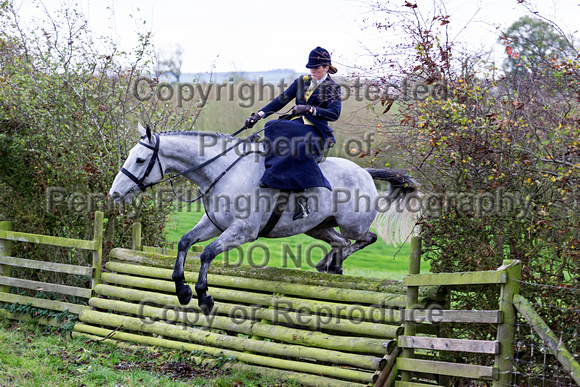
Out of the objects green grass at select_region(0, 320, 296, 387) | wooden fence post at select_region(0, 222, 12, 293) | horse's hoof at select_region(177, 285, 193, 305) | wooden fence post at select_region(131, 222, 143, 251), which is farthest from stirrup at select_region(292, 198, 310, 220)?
wooden fence post at select_region(0, 222, 12, 293)

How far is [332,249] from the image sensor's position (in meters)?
6.73

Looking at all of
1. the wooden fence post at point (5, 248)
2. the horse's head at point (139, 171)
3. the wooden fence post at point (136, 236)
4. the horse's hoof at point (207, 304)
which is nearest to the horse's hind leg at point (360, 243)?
the horse's hoof at point (207, 304)

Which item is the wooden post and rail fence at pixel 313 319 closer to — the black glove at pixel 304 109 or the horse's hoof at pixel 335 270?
the horse's hoof at pixel 335 270

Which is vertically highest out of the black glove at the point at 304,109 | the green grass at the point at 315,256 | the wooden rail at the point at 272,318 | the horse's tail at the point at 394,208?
the black glove at the point at 304,109

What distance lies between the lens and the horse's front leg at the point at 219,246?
563 centimetres

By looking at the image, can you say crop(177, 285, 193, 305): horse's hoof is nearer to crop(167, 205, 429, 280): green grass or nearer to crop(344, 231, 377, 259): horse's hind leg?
crop(344, 231, 377, 259): horse's hind leg

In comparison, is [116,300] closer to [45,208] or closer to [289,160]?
[45,208]

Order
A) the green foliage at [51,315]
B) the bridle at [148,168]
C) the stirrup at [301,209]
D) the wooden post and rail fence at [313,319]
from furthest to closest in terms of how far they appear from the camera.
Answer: the green foliage at [51,315] → the stirrup at [301,209] → the bridle at [148,168] → the wooden post and rail fence at [313,319]

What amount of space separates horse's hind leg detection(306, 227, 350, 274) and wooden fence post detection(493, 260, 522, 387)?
2390 mm

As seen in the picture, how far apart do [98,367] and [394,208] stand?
3.62 metres

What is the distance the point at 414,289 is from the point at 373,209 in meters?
1.70

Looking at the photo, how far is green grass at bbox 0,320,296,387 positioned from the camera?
5352 mm

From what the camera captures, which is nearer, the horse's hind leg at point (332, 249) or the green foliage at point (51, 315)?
the horse's hind leg at point (332, 249)

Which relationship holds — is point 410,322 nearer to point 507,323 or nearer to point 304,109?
point 507,323
